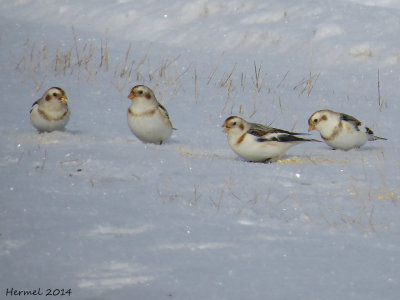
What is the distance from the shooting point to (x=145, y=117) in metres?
7.59

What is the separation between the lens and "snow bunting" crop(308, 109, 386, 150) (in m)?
7.81

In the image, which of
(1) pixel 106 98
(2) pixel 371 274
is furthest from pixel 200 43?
(2) pixel 371 274

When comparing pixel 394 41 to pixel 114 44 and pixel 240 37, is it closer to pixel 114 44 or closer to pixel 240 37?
pixel 240 37

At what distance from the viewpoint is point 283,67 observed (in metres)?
13.6

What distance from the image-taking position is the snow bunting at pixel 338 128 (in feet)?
25.6

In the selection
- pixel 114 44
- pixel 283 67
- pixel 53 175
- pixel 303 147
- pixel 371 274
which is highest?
pixel 114 44

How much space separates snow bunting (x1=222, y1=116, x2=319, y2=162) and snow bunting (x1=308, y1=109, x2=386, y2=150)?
80 cm

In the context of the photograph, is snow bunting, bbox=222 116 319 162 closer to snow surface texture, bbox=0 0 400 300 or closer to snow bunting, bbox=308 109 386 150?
snow surface texture, bbox=0 0 400 300

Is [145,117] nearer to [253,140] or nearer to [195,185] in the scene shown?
[253,140]

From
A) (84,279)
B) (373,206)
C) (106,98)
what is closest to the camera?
(84,279)

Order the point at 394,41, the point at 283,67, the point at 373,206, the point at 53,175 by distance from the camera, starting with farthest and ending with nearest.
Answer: the point at 394,41
the point at 283,67
the point at 53,175
the point at 373,206

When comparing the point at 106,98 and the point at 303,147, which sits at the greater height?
the point at 106,98

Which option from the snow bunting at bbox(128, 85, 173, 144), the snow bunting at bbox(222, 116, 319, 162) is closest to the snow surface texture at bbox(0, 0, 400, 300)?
the snow bunting at bbox(222, 116, 319, 162)

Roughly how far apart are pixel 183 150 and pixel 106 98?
3002mm
